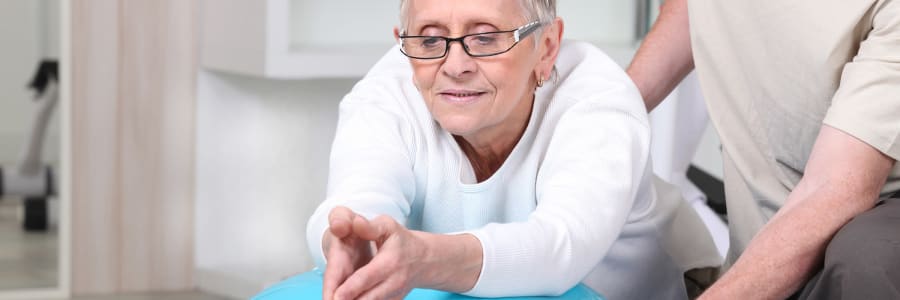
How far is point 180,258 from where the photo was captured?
332 cm

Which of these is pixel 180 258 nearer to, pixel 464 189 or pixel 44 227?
pixel 44 227

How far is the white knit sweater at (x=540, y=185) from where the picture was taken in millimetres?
1411

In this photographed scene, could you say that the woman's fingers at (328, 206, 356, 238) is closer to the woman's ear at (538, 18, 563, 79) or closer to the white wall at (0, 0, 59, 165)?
the woman's ear at (538, 18, 563, 79)

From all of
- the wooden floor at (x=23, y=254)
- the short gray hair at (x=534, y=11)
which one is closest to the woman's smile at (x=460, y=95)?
the short gray hair at (x=534, y=11)

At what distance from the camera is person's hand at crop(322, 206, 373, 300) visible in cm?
124

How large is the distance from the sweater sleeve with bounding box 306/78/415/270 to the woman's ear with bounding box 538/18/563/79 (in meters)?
0.19

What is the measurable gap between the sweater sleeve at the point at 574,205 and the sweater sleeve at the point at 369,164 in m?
0.15

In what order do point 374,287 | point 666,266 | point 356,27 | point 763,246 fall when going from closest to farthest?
1. point 374,287
2. point 763,246
3. point 666,266
4. point 356,27

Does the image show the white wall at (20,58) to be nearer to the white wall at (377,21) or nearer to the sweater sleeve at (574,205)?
the white wall at (377,21)

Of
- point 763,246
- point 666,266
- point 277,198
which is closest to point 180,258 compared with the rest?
point 277,198

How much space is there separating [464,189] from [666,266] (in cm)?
35

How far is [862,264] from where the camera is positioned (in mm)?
1310

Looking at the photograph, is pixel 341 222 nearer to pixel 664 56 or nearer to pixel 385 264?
pixel 385 264

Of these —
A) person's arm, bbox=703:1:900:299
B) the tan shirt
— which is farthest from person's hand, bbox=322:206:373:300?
the tan shirt
